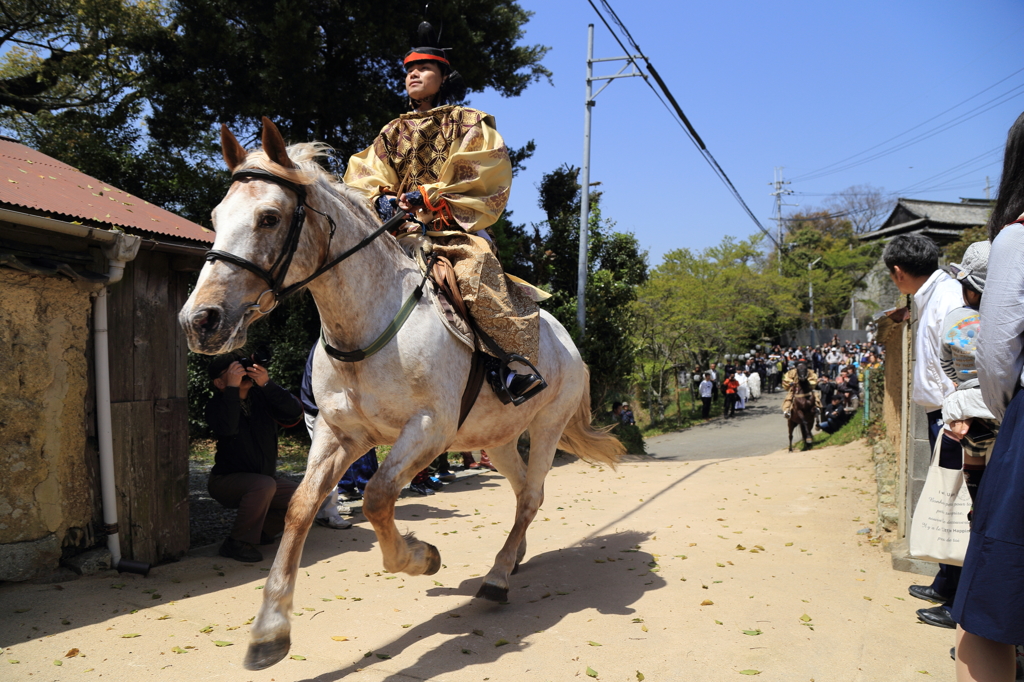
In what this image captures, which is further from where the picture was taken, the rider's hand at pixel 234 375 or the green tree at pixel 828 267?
the green tree at pixel 828 267

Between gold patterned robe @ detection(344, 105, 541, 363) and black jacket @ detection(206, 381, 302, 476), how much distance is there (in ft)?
7.49

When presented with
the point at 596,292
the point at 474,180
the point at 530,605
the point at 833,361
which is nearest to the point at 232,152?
the point at 474,180

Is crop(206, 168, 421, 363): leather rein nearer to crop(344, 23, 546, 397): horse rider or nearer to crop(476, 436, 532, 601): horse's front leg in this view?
crop(344, 23, 546, 397): horse rider

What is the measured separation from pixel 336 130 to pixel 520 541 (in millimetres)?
12526

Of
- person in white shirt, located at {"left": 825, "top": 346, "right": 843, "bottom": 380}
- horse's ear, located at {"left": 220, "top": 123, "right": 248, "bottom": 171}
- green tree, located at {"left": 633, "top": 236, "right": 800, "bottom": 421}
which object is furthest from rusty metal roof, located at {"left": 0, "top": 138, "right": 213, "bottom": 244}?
person in white shirt, located at {"left": 825, "top": 346, "right": 843, "bottom": 380}

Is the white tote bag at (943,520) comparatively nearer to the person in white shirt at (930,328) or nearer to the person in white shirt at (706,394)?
the person in white shirt at (930,328)

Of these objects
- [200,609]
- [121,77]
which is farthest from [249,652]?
[121,77]

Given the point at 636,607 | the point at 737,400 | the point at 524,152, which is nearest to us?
the point at 636,607

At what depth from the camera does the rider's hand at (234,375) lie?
529 cm

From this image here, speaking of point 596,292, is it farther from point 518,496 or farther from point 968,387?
point 968,387

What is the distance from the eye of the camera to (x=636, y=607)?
4.38m

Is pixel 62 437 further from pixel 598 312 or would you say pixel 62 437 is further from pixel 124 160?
pixel 598 312

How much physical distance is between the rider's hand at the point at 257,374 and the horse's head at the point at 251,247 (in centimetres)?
254

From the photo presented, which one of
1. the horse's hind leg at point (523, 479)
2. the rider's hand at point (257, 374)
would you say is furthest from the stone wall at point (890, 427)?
the rider's hand at point (257, 374)
